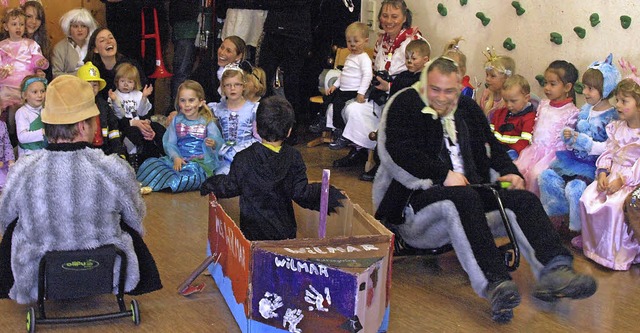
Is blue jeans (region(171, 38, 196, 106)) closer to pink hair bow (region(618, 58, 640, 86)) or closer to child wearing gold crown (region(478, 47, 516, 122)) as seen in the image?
child wearing gold crown (region(478, 47, 516, 122))

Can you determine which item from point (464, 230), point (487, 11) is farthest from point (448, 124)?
point (487, 11)

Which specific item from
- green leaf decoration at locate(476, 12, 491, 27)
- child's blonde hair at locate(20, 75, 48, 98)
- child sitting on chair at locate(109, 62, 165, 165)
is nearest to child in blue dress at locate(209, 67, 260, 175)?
child sitting on chair at locate(109, 62, 165, 165)

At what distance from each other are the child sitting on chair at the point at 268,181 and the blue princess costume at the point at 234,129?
218 cm

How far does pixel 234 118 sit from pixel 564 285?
3.11 metres

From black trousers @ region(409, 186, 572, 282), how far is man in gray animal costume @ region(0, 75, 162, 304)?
4.97 feet

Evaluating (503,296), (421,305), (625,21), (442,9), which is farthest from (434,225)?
(442,9)

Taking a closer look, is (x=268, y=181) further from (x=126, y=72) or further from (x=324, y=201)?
(x=126, y=72)

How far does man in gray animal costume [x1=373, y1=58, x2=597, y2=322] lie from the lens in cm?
402

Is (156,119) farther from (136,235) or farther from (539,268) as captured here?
(539,268)

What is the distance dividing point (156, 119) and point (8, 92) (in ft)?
3.66

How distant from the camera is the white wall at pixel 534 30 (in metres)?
5.73

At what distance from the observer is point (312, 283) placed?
3.47m

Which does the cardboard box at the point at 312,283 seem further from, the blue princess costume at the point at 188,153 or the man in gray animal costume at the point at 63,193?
the blue princess costume at the point at 188,153

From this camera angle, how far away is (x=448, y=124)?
14.8ft
